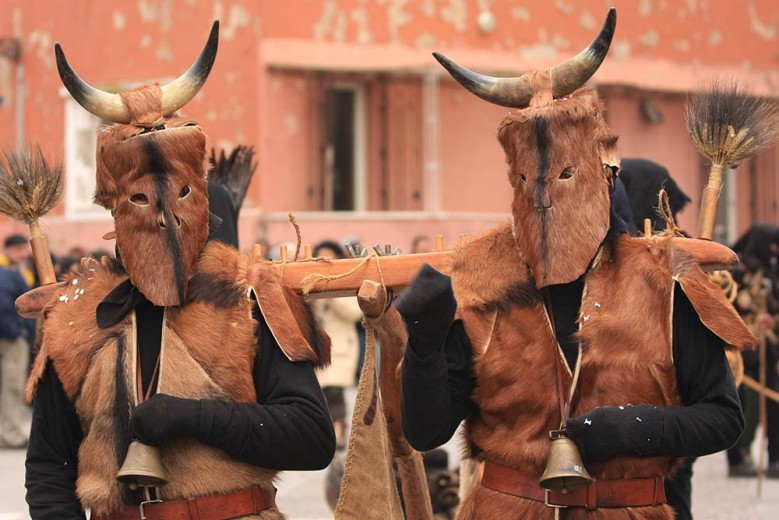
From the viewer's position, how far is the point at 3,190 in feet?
14.2

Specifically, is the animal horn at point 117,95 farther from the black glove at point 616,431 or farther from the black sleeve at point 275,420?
the black glove at point 616,431

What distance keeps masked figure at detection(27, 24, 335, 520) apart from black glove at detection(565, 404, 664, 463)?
0.74 meters

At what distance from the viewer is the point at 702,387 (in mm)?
3762

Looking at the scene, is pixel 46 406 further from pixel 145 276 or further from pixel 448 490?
pixel 448 490

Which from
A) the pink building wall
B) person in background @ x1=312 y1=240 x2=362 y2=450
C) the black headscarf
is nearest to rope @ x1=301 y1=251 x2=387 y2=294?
the black headscarf

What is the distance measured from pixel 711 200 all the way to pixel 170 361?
1764 mm

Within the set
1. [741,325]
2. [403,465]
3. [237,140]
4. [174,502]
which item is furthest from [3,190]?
[237,140]

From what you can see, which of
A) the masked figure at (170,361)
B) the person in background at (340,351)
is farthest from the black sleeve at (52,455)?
the person in background at (340,351)

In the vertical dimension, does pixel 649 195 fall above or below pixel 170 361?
above

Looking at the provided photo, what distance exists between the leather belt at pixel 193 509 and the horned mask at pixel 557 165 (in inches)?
41.9

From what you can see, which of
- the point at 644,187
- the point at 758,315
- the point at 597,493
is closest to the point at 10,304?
the point at 758,315

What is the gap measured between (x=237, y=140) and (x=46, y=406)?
14.0 m

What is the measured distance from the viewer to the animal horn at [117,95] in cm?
386

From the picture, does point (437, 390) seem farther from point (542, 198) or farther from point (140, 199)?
point (140, 199)
